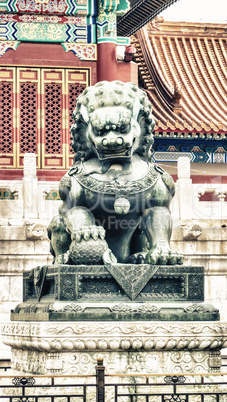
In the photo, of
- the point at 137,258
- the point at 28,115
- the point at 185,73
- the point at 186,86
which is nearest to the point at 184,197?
the point at 28,115

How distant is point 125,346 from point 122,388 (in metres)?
0.33

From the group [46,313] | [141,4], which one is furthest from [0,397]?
[141,4]

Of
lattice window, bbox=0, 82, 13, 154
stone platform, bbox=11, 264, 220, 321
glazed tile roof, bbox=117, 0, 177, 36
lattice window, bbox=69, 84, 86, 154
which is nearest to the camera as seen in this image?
stone platform, bbox=11, 264, 220, 321

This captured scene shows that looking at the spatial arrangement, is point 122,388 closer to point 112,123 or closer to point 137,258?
point 137,258

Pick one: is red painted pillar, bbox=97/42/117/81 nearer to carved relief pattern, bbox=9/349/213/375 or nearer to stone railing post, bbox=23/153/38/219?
stone railing post, bbox=23/153/38/219

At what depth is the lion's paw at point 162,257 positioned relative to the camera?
27.5 ft

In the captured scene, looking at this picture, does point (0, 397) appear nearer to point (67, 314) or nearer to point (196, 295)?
point (67, 314)

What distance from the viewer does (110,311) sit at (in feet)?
26.3

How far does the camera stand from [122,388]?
781 cm

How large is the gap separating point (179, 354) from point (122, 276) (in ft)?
2.51

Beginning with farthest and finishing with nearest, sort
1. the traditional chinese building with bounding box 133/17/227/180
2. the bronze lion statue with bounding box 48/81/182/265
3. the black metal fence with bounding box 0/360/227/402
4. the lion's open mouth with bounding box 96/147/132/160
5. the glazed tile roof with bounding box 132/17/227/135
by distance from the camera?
→ the glazed tile roof with bounding box 132/17/227/135 < the traditional chinese building with bounding box 133/17/227/180 < the lion's open mouth with bounding box 96/147/132/160 < the bronze lion statue with bounding box 48/81/182/265 < the black metal fence with bounding box 0/360/227/402

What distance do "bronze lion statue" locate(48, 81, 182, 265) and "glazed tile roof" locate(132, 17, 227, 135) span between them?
41.8ft

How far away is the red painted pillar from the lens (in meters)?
18.8

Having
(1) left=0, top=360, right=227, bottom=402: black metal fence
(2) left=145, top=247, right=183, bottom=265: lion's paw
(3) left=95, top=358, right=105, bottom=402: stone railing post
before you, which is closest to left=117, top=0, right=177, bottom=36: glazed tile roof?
(2) left=145, top=247, right=183, bottom=265: lion's paw
